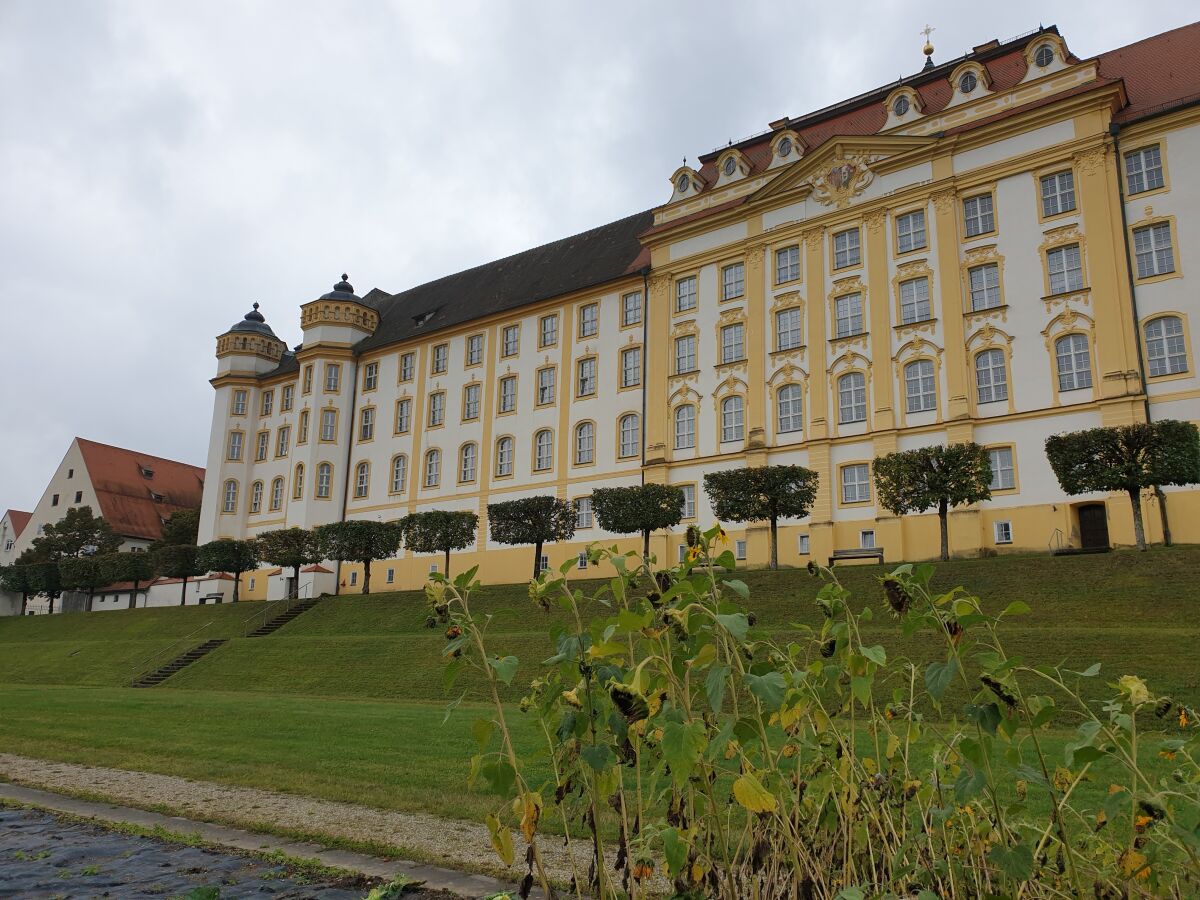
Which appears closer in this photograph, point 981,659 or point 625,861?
point 981,659

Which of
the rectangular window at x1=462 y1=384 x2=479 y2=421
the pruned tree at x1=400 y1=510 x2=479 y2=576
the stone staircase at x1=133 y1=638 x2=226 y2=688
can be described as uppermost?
the rectangular window at x1=462 y1=384 x2=479 y2=421

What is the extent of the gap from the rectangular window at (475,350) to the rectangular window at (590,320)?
21.8 feet

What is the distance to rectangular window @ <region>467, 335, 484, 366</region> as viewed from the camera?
151 feet

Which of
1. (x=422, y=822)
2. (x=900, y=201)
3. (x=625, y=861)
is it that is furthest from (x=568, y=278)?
(x=625, y=861)

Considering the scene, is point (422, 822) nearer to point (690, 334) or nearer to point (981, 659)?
point (981, 659)

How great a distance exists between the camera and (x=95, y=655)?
3300 centimetres

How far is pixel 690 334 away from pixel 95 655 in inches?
1045

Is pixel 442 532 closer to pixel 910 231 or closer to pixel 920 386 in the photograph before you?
pixel 920 386

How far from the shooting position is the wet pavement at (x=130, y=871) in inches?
200

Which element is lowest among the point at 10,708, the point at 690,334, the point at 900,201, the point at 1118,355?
the point at 10,708

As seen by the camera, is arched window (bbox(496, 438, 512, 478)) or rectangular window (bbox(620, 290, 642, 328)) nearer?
rectangular window (bbox(620, 290, 642, 328))

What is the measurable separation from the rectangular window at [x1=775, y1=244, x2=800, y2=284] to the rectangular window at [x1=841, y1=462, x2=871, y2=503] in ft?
27.2

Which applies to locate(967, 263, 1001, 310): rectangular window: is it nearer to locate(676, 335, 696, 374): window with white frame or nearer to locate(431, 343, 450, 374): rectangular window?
locate(676, 335, 696, 374): window with white frame

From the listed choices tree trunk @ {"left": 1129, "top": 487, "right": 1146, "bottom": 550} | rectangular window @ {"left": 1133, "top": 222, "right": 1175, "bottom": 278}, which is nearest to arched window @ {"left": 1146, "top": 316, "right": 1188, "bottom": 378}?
rectangular window @ {"left": 1133, "top": 222, "right": 1175, "bottom": 278}
